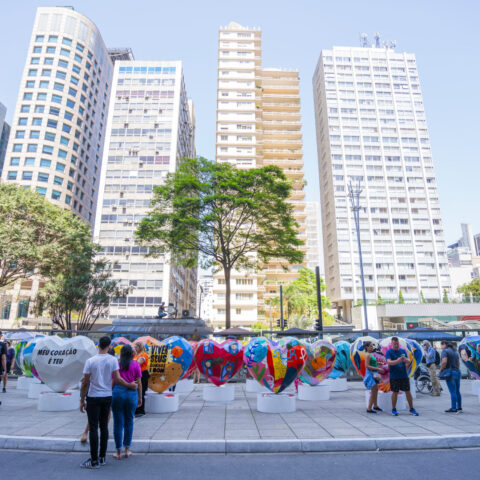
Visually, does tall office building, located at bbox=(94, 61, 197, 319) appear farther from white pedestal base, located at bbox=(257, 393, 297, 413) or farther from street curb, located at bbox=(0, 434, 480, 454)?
street curb, located at bbox=(0, 434, 480, 454)

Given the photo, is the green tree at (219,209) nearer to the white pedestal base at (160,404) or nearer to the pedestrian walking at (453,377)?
the white pedestal base at (160,404)

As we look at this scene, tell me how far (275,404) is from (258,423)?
140cm

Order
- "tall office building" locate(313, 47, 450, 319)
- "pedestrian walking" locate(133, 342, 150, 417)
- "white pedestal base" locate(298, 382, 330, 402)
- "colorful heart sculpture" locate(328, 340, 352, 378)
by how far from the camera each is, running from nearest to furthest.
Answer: "pedestrian walking" locate(133, 342, 150, 417) → "white pedestal base" locate(298, 382, 330, 402) → "colorful heart sculpture" locate(328, 340, 352, 378) → "tall office building" locate(313, 47, 450, 319)

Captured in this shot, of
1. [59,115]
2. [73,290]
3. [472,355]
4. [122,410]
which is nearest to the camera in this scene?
[122,410]

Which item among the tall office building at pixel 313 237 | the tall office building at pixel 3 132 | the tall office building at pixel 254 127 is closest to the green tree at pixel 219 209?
the tall office building at pixel 254 127

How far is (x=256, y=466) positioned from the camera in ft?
18.1

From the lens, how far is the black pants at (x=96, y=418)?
5.42m

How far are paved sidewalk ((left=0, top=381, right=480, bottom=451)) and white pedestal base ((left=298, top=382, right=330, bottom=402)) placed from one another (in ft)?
2.66

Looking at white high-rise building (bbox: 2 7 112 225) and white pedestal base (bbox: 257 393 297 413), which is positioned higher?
white high-rise building (bbox: 2 7 112 225)

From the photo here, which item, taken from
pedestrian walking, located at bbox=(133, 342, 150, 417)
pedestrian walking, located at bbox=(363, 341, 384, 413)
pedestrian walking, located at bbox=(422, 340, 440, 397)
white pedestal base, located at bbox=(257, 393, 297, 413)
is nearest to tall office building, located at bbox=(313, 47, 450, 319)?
pedestrian walking, located at bbox=(422, 340, 440, 397)

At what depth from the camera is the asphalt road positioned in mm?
5109

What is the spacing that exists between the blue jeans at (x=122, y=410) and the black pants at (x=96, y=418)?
0.15m

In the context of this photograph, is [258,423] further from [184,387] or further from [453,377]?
[184,387]

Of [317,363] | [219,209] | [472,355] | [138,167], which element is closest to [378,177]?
[138,167]
